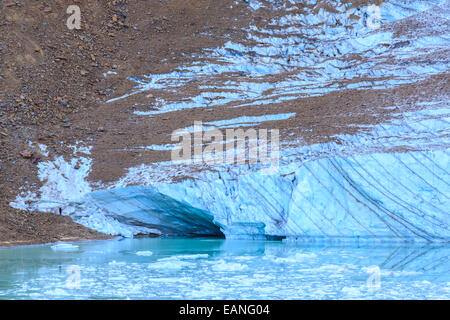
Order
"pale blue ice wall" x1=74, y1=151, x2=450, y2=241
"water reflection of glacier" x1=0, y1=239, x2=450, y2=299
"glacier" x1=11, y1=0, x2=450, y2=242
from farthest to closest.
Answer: "glacier" x1=11, y1=0, x2=450, y2=242
"pale blue ice wall" x1=74, y1=151, x2=450, y2=241
"water reflection of glacier" x1=0, y1=239, x2=450, y2=299

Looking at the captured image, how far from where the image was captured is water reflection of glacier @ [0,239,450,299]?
671 centimetres

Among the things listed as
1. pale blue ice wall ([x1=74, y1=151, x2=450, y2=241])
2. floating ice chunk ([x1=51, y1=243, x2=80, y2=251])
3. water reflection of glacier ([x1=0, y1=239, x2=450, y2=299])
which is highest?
pale blue ice wall ([x1=74, y1=151, x2=450, y2=241])

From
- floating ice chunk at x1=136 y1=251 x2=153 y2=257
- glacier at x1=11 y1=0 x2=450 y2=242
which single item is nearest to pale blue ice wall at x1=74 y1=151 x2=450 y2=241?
glacier at x1=11 y1=0 x2=450 y2=242

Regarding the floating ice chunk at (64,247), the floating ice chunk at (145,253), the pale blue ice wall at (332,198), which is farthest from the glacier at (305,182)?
the floating ice chunk at (145,253)

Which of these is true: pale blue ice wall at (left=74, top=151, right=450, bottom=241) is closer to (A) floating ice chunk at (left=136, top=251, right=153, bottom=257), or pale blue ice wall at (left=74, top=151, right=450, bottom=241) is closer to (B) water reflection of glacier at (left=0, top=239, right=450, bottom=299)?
(B) water reflection of glacier at (left=0, top=239, right=450, bottom=299)

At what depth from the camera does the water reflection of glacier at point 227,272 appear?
6715 millimetres

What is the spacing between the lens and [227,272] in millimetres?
8328

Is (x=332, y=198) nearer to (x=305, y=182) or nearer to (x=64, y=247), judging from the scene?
(x=305, y=182)

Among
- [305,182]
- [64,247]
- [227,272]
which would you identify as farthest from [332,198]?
[64,247]
